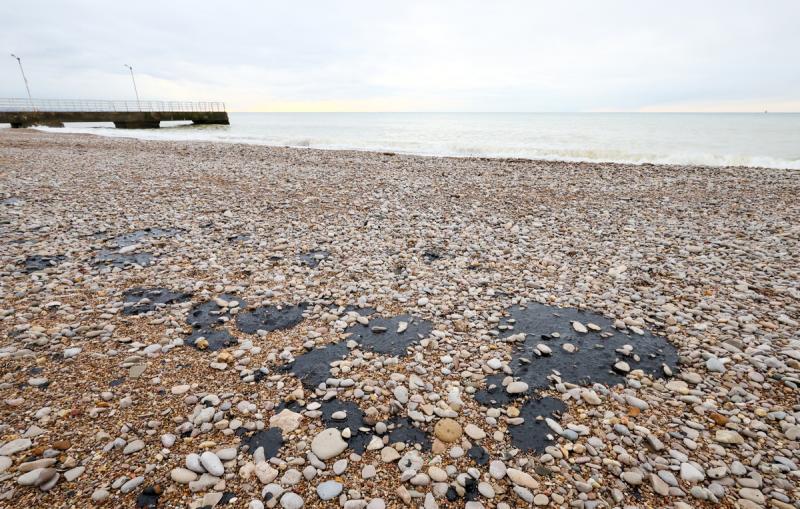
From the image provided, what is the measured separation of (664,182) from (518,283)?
41.4 ft

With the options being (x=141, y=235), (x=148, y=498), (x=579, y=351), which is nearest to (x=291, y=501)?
(x=148, y=498)

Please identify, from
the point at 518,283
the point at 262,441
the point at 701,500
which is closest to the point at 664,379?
the point at 701,500

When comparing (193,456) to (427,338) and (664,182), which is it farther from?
(664,182)

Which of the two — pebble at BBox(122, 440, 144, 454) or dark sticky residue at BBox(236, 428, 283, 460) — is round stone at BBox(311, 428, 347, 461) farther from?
pebble at BBox(122, 440, 144, 454)

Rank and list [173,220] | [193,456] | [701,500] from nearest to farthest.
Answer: [701,500] → [193,456] → [173,220]

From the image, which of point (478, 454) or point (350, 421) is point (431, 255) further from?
point (478, 454)

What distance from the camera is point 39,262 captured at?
674cm

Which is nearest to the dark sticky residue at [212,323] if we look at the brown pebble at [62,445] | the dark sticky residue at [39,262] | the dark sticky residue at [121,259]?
the brown pebble at [62,445]

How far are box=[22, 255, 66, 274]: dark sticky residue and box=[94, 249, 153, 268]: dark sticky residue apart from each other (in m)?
0.61

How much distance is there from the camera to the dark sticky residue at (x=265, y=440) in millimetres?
3215

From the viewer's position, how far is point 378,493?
288 cm

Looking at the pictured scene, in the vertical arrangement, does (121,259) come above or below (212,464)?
above

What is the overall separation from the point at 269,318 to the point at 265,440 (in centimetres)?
232

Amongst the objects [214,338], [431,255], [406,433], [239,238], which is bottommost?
[406,433]
